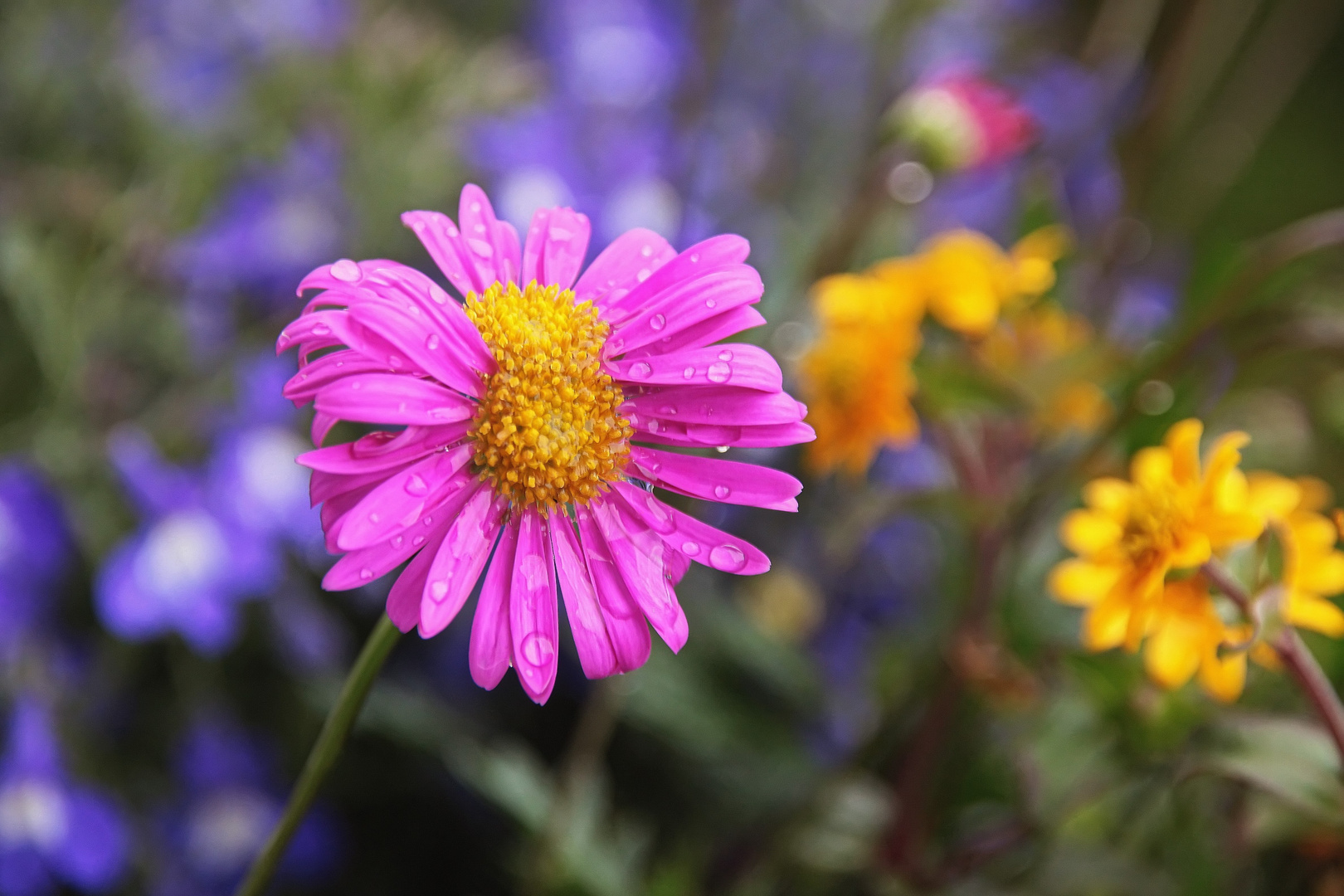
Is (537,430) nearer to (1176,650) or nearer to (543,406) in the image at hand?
(543,406)

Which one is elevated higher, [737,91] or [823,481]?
[737,91]

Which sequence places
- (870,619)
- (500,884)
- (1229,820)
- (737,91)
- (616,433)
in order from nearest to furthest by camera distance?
(616,433) → (1229,820) → (500,884) → (870,619) → (737,91)

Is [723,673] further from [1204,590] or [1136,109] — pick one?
[1136,109]

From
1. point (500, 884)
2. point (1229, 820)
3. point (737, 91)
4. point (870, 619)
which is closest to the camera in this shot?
point (1229, 820)

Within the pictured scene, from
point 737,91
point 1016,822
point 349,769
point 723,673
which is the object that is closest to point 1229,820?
point 1016,822

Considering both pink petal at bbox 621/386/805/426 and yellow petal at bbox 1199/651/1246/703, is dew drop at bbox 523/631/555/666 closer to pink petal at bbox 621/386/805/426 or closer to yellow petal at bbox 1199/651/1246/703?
pink petal at bbox 621/386/805/426

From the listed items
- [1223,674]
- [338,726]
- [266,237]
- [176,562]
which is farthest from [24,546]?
[1223,674]

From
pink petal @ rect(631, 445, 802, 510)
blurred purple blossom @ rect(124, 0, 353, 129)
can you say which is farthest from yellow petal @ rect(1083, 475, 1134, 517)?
blurred purple blossom @ rect(124, 0, 353, 129)
